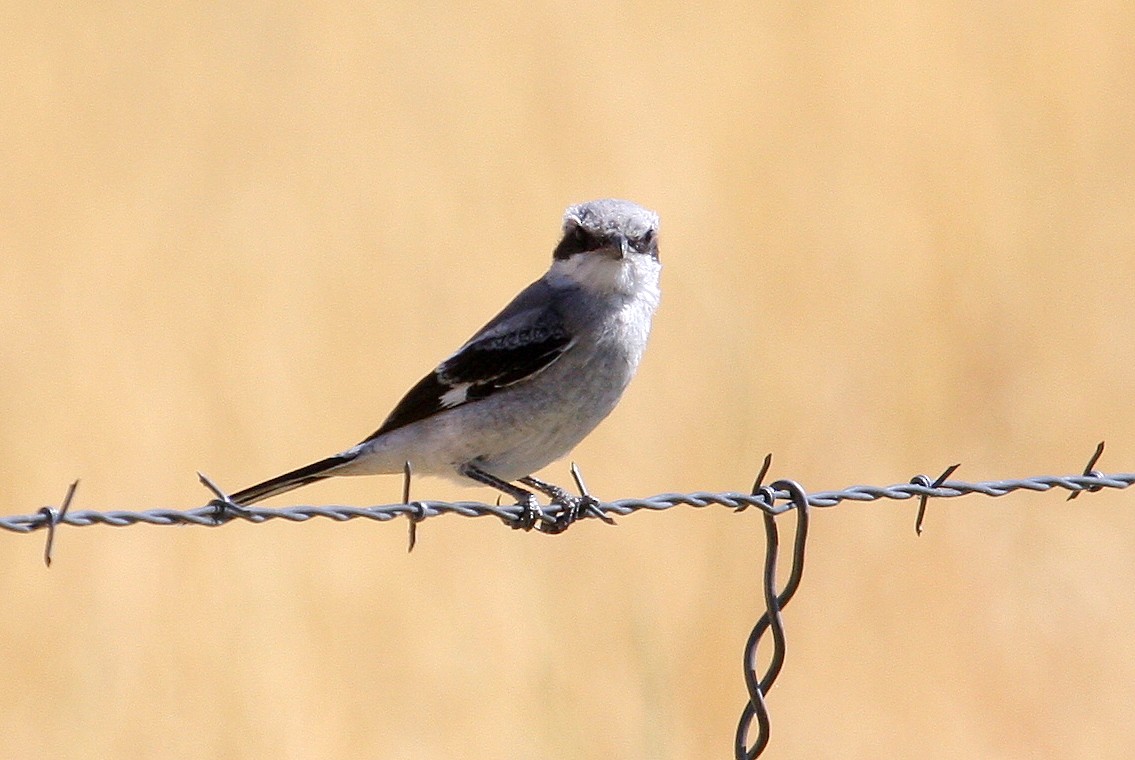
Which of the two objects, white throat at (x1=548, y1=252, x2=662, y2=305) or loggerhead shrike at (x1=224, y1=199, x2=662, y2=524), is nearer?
loggerhead shrike at (x1=224, y1=199, x2=662, y2=524)

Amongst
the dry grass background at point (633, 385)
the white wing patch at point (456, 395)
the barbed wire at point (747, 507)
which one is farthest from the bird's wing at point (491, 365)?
the dry grass background at point (633, 385)

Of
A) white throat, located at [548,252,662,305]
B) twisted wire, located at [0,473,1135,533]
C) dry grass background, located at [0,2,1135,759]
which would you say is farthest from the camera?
dry grass background, located at [0,2,1135,759]

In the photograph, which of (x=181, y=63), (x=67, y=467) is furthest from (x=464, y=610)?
(x=181, y=63)

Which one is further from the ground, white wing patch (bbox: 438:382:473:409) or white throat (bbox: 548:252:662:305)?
white throat (bbox: 548:252:662:305)

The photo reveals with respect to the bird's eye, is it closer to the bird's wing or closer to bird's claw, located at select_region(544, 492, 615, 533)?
the bird's wing

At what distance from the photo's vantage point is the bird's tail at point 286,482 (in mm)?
4793

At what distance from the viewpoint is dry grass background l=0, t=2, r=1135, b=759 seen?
5.66 meters

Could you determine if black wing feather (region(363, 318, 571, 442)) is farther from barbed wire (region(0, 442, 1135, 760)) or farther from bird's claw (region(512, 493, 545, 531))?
barbed wire (region(0, 442, 1135, 760))

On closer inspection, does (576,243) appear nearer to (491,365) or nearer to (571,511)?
(491,365)

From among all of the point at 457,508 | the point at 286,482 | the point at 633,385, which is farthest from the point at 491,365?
the point at 633,385

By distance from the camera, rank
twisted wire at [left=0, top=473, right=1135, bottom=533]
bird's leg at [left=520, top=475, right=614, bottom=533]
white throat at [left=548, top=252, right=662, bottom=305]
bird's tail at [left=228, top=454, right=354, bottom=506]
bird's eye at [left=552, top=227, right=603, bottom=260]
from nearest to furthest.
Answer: twisted wire at [left=0, top=473, right=1135, bottom=533]
bird's leg at [left=520, top=475, right=614, bottom=533]
bird's tail at [left=228, top=454, right=354, bottom=506]
white throat at [left=548, top=252, right=662, bottom=305]
bird's eye at [left=552, top=227, right=603, bottom=260]

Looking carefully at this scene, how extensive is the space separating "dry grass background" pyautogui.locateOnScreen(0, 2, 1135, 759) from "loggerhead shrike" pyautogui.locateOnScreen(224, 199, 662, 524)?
1.01m

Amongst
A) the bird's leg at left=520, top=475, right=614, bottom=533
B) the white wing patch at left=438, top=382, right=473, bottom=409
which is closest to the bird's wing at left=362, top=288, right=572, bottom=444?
the white wing patch at left=438, top=382, right=473, bottom=409

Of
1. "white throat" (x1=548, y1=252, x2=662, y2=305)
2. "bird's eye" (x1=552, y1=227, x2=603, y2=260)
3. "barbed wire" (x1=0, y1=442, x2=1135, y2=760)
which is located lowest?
"barbed wire" (x1=0, y1=442, x2=1135, y2=760)
